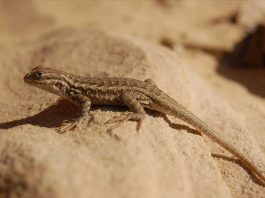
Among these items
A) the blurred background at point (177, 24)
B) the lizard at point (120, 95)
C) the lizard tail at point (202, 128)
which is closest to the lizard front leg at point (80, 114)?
the lizard at point (120, 95)

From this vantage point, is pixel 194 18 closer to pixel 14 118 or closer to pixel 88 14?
pixel 88 14

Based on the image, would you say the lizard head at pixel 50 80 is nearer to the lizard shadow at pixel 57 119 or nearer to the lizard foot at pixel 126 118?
the lizard shadow at pixel 57 119

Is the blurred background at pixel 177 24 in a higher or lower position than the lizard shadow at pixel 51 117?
lower

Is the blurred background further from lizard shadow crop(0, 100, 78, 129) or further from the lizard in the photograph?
lizard shadow crop(0, 100, 78, 129)

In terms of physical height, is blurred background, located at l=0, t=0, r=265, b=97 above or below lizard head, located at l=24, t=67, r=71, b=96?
below

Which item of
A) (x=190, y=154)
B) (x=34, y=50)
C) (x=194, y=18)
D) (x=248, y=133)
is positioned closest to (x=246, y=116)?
(x=248, y=133)

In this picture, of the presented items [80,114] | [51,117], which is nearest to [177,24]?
[51,117]

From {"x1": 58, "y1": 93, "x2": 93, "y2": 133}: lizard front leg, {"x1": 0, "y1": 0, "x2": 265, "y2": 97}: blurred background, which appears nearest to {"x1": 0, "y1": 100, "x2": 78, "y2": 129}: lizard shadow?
{"x1": 58, "y1": 93, "x2": 93, "y2": 133}: lizard front leg
